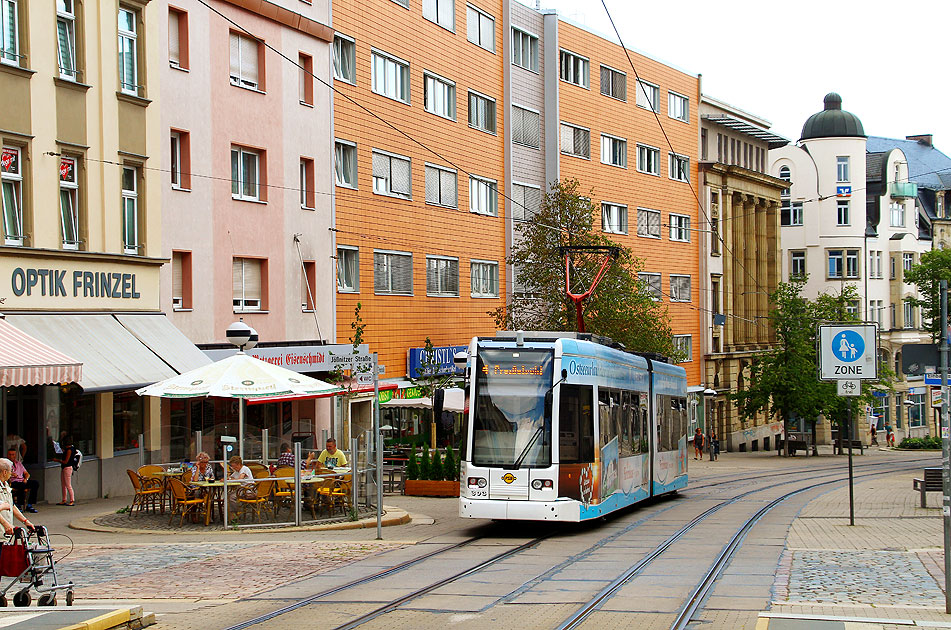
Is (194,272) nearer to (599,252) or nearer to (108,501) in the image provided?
(108,501)

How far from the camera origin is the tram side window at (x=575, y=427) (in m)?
20.2

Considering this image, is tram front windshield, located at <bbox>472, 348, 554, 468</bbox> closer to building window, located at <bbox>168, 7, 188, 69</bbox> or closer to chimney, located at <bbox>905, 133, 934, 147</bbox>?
building window, located at <bbox>168, 7, 188, 69</bbox>

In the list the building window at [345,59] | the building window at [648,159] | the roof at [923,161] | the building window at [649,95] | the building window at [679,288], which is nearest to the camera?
the building window at [345,59]

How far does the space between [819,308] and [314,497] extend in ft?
152

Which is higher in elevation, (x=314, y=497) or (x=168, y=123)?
(x=168, y=123)

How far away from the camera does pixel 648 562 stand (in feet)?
56.1

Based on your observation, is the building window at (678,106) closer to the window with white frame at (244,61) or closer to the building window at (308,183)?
the building window at (308,183)

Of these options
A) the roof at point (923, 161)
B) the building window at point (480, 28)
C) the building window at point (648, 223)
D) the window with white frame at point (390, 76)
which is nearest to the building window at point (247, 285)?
the window with white frame at point (390, 76)

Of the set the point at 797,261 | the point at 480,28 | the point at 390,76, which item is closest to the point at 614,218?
the point at 480,28

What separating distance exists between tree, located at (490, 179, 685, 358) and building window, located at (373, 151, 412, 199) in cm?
555

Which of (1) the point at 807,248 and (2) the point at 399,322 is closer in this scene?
(2) the point at 399,322

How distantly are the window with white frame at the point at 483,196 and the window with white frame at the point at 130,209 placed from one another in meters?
20.1

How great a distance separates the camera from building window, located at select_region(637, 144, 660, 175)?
62.2 meters

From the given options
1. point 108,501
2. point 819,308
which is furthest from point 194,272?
point 819,308
